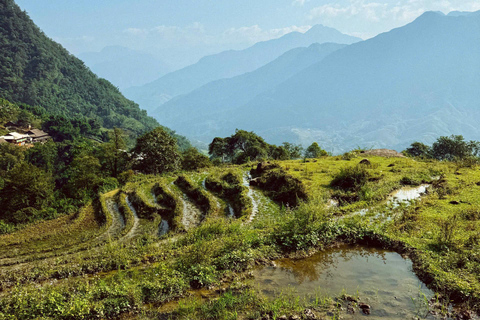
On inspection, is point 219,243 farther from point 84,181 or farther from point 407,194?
point 84,181

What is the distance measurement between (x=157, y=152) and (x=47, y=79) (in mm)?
137290

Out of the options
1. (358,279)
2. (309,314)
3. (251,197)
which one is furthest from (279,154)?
(309,314)

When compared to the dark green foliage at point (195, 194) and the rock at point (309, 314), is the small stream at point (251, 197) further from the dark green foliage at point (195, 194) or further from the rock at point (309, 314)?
the rock at point (309, 314)

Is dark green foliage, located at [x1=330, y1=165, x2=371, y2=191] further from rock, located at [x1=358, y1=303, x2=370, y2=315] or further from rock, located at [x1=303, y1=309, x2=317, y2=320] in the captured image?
rock, located at [x1=303, y1=309, x2=317, y2=320]

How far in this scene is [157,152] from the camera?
4103cm

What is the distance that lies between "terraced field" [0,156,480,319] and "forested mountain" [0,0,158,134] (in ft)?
422

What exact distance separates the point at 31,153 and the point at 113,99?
391 feet

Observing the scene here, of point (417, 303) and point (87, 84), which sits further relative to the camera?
point (87, 84)

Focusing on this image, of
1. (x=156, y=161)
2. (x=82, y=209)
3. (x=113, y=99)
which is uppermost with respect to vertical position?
(x=113, y=99)

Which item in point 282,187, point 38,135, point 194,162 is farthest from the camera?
point 38,135

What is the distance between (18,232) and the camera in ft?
65.1

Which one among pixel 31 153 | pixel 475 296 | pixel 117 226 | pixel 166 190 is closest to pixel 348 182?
pixel 475 296

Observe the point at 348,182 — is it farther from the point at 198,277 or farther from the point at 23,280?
the point at 23,280

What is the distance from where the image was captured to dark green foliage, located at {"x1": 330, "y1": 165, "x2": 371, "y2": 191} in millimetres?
23000
